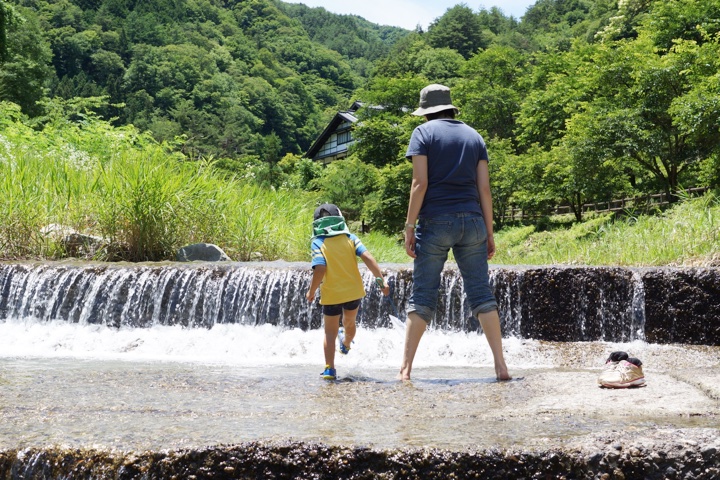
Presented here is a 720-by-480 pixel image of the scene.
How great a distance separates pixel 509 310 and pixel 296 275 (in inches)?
105

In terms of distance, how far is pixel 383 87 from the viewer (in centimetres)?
4422

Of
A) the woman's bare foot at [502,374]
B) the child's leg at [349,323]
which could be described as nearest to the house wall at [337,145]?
the child's leg at [349,323]

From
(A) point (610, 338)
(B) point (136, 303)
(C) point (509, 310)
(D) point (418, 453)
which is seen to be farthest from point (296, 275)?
(D) point (418, 453)

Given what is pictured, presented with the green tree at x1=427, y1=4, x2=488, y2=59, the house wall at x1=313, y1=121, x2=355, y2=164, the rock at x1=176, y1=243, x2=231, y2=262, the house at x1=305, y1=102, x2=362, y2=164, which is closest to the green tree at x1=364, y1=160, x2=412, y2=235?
the rock at x1=176, y1=243, x2=231, y2=262

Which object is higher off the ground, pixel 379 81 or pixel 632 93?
pixel 379 81

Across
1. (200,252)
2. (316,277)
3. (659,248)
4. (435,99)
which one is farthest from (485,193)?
(659,248)

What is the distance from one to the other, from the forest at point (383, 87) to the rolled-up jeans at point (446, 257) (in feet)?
29.5

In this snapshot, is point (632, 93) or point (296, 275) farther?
point (632, 93)

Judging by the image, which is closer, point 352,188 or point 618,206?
point 618,206

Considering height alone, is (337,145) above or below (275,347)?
above

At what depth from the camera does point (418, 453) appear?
8.77 ft

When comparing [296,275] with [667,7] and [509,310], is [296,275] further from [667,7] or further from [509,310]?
[667,7]

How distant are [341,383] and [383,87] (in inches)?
1601

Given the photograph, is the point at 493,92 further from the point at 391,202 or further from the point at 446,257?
the point at 446,257
